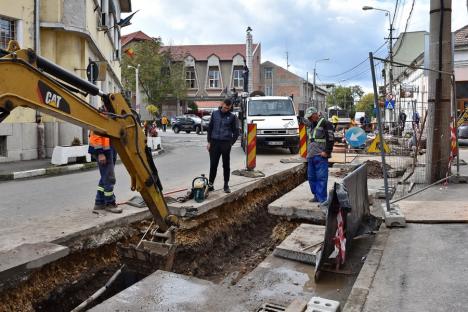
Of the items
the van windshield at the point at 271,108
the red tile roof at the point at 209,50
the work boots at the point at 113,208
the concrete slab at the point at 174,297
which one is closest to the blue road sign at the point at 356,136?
the van windshield at the point at 271,108

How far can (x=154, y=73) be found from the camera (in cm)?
5597

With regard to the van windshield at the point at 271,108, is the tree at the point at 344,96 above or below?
above

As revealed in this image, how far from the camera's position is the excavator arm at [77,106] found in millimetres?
3645

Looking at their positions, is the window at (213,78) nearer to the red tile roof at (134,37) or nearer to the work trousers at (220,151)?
the red tile roof at (134,37)

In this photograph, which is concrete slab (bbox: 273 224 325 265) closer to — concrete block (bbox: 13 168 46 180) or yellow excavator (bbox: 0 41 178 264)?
yellow excavator (bbox: 0 41 178 264)

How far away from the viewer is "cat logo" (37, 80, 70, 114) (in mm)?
3869

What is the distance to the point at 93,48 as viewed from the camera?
61.5 feet

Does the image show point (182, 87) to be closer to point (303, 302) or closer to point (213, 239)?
point (213, 239)

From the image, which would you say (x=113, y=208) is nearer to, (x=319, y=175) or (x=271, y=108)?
(x=319, y=175)

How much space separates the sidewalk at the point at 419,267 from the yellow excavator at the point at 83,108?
247 cm

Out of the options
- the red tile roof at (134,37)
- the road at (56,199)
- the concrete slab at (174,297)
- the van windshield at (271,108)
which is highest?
the red tile roof at (134,37)

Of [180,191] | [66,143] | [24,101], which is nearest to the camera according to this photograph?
[24,101]

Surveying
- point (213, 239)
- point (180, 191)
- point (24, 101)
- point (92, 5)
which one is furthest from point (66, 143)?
point (24, 101)

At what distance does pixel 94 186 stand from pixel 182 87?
49959mm
